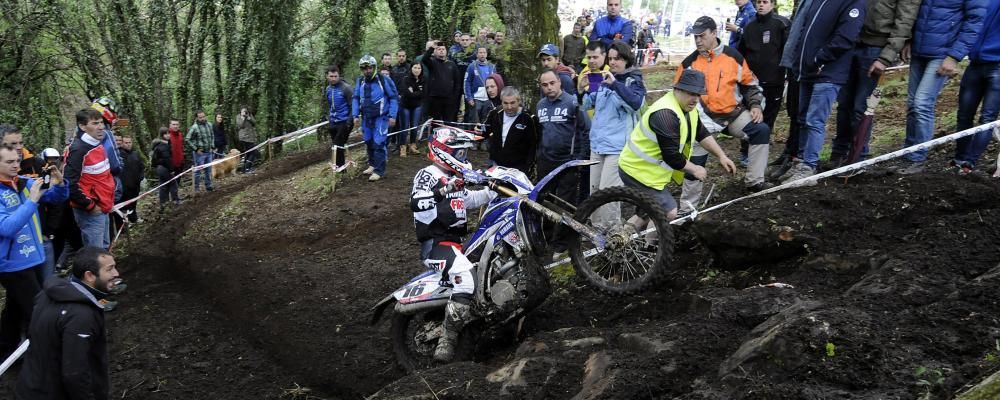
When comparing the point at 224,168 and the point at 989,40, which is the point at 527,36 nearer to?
the point at 989,40

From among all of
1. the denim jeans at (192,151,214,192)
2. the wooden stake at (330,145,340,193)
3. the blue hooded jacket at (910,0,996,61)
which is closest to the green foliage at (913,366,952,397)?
the blue hooded jacket at (910,0,996,61)

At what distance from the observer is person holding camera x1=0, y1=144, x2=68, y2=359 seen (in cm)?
618

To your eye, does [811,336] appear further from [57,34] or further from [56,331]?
[57,34]

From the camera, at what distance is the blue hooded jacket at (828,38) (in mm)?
6973

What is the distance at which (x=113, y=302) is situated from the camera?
8.34m

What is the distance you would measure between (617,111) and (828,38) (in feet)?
7.56

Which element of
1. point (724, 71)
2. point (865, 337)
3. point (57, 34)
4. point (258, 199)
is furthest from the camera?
point (57, 34)

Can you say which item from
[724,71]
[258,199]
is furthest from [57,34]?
[724,71]

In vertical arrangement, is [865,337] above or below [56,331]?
above

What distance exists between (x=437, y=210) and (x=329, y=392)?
1.91m

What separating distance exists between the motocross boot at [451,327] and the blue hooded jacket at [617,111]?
2.30m

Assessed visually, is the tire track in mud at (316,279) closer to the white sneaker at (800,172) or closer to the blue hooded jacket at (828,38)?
the white sneaker at (800,172)

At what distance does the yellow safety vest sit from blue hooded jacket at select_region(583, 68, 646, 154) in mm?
834

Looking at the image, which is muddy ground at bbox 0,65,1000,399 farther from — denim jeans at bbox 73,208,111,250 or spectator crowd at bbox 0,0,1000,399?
denim jeans at bbox 73,208,111,250
